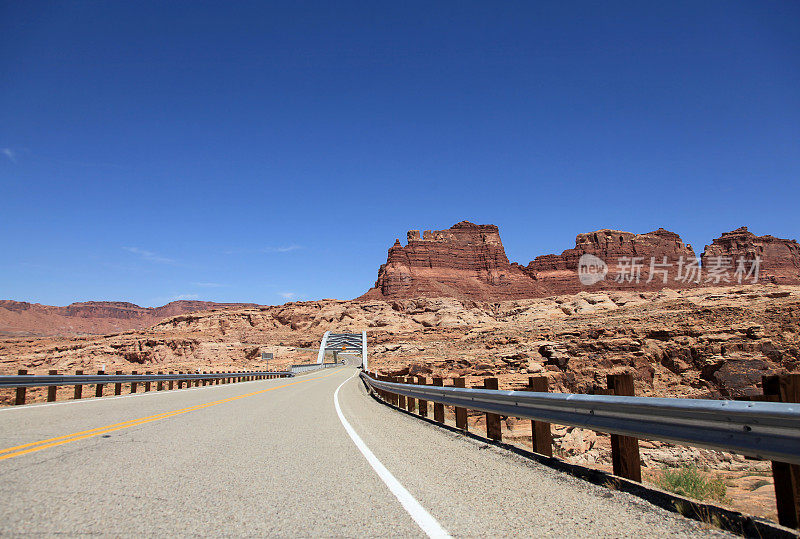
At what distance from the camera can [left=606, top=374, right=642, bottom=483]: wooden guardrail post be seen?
4438 mm

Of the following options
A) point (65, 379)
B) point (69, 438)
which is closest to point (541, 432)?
point (69, 438)

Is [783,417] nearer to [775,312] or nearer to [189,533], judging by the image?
[189,533]

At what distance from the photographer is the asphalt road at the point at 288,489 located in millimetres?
3348

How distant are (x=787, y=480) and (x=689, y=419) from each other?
0.61 meters

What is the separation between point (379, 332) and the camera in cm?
11656

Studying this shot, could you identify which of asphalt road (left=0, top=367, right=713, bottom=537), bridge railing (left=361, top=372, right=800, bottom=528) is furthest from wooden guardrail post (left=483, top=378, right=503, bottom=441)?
bridge railing (left=361, top=372, right=800, bottom=528)

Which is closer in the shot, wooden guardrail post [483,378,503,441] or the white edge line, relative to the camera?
Answer: the white edge line

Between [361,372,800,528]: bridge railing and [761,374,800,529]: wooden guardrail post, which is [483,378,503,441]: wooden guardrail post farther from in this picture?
[761,374,800,529]: wooden guardrail post

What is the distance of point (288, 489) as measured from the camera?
445 centimetres

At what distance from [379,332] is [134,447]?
11087 centimetres

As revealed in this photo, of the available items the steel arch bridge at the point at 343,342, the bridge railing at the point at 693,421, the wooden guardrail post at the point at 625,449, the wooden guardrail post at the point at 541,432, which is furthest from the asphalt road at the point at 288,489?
the steel arch bridge at the point at 343,342

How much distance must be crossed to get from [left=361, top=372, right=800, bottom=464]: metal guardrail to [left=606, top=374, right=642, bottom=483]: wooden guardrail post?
285 millimetres

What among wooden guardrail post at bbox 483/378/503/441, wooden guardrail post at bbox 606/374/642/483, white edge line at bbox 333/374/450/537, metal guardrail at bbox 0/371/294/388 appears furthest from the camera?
metal guardrail at bbox 0/371/294/388

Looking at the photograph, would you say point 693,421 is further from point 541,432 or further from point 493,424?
point 493,424
